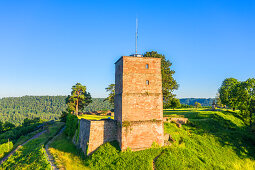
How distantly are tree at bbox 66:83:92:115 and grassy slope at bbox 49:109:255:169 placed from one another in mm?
20914

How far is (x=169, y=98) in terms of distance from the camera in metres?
33.0

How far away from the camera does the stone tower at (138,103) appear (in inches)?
690

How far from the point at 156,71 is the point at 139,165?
414 inches

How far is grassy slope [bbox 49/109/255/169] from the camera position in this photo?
51.4 feet

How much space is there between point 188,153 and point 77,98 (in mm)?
33882

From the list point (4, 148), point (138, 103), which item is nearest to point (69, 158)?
point (138, 103)

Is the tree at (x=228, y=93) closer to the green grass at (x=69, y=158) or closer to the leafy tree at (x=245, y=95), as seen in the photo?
the leafy tree at (x=245, y=95)

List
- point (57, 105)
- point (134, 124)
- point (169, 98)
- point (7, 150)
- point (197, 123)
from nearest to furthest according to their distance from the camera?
point (134, 124)
point (197, 123)
point (7, 150)
point (169, 98)
point (57, 105)

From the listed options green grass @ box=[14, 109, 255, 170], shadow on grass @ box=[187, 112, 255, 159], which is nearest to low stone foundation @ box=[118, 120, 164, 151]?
green grass @ box=[14, 109, 255, 170]

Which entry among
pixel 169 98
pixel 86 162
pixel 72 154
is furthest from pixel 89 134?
pixel 169 98

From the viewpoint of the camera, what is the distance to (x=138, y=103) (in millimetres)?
18125

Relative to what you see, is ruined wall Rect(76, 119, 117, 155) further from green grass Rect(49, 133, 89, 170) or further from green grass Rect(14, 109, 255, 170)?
green grass Rect(49, 133, 89, 170)

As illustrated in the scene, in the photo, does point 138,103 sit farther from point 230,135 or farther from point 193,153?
point 230,135

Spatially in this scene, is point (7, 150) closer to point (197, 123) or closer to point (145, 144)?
point (145, 144)
